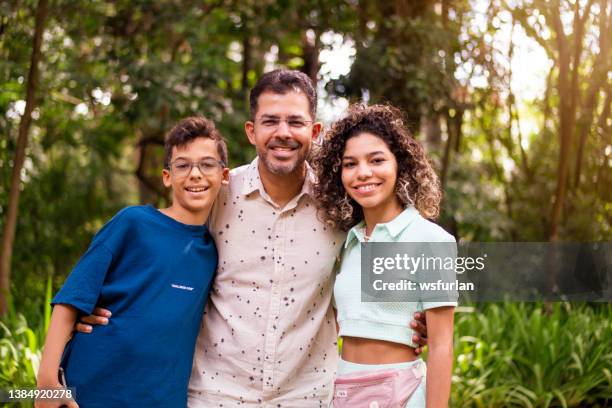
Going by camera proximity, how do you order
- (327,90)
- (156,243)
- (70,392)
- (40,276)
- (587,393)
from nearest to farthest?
(70,392) → (156,243) → (587,393) → (327,90) → (40,276)

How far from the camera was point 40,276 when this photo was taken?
7324 mm

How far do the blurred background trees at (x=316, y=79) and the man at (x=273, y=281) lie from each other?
2906 millimetres

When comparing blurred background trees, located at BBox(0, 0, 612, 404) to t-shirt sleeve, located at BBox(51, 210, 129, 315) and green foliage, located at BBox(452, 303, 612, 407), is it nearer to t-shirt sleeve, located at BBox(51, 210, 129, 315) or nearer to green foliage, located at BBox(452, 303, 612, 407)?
green foliage, located at BBox(452, 303, 612, 407)

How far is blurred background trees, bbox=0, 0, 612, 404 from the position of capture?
569 cm

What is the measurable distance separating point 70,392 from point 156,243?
0.54 metres

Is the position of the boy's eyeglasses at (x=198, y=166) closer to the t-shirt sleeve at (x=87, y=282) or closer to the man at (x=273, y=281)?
the man at (x=273, y=281)

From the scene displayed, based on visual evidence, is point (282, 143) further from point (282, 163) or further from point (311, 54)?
point (311, 54)

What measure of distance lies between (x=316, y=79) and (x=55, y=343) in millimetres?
4291

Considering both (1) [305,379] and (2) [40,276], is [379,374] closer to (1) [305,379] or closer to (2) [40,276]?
(1) [305,379]

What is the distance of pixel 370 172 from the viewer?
2.24 metres

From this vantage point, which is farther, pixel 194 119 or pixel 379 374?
A: pixel 194 119

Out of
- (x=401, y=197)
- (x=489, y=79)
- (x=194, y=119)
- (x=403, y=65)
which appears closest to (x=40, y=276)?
(x=403, y=65)

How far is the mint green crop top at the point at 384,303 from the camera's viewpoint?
212 centimetres

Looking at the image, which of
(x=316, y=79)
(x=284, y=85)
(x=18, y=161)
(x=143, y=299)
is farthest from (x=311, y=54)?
(x=143, y=299)
